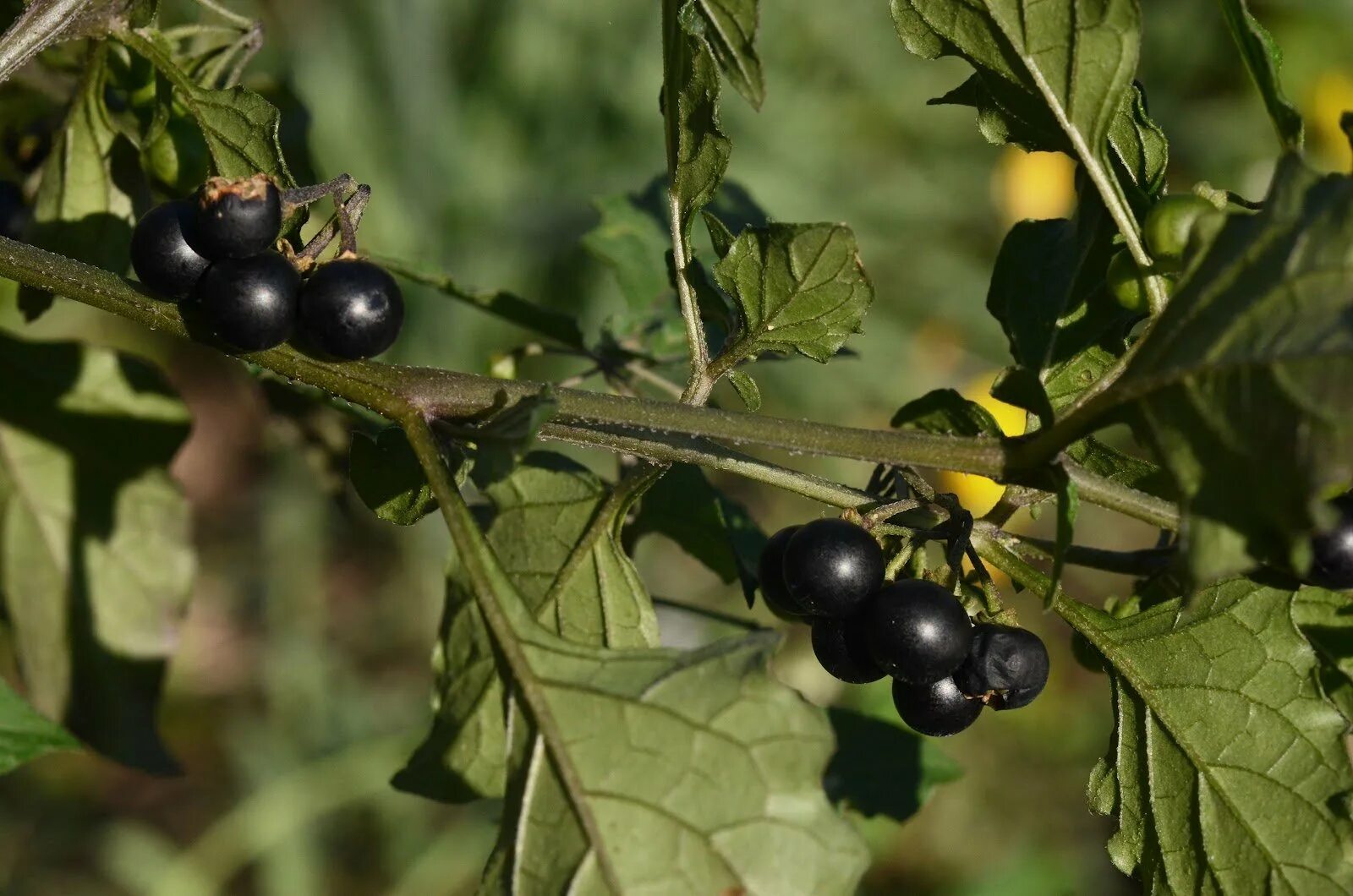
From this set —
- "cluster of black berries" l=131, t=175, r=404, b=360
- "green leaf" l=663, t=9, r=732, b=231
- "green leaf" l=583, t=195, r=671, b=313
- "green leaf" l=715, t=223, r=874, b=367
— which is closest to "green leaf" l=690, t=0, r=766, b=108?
"green leaf" l=663, t=9, r=732, b=231

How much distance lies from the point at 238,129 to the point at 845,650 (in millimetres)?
826

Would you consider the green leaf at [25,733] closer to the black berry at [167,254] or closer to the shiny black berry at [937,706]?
the black berry at [167,254]

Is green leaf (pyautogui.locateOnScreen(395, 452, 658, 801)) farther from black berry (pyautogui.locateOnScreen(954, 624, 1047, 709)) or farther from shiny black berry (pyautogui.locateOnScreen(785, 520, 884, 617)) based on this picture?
black berry (pyautogui.locateOnScreen(954, 624, 1047, 709))

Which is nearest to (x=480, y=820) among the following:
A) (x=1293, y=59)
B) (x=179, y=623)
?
(x=179, y=623)

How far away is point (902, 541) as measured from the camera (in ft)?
4.71

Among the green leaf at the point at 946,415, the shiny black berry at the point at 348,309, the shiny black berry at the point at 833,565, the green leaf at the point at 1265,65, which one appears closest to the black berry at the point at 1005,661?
the shiny black berry at the point at 833,565

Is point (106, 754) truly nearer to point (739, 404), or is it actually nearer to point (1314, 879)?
point (1314, 879)

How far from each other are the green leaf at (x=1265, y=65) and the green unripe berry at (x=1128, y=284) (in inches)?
7.1

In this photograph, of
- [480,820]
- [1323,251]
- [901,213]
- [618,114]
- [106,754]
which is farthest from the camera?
[901,213]

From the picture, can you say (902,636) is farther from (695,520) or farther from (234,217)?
(234,217)

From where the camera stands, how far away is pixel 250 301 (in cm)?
125

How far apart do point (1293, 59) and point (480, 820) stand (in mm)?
4450

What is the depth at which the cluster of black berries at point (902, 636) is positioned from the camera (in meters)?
1.30

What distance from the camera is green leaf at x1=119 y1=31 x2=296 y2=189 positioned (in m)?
1.39
